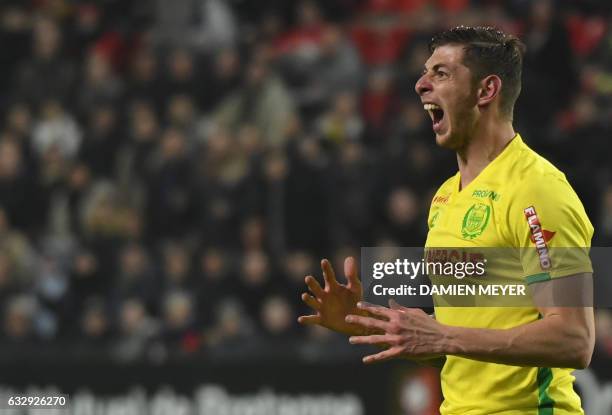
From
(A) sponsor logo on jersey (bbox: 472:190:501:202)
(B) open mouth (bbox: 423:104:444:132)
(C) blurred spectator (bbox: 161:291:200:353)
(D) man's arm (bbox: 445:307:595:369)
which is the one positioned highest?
(C) blurred spectator (bbox: 161:291:200:353)

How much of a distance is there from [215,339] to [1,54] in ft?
17.6

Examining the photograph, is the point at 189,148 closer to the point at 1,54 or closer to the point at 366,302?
the point at 1,54

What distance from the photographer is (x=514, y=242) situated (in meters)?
3.77

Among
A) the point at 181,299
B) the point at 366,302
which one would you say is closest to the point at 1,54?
the point at 181,299

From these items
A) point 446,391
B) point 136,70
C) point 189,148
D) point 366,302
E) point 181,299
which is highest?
point 136,70

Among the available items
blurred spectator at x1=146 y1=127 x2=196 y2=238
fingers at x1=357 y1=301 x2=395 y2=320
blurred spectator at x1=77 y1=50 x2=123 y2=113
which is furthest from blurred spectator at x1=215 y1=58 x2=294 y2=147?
fingers at x1=357 y1=301 x2=395 y2=320

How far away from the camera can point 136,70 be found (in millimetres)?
12508

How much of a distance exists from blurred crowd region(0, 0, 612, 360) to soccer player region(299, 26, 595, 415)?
467 centimetres

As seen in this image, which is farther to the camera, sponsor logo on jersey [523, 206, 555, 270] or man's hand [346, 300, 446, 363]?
sponsor logo on jersey [523, 206, 555, 270]

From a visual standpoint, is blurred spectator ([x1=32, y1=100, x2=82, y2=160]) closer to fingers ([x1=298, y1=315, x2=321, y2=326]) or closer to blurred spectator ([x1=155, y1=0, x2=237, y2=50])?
blurred spectator ([x1=155, y1=0, x2=237, y2=50])

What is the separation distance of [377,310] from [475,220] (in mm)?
517

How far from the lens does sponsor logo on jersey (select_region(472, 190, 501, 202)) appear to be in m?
3.90

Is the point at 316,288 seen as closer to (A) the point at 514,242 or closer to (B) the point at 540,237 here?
(A) the point at 514,242

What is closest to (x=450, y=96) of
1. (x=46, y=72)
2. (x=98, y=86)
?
(x=98, y=86)
